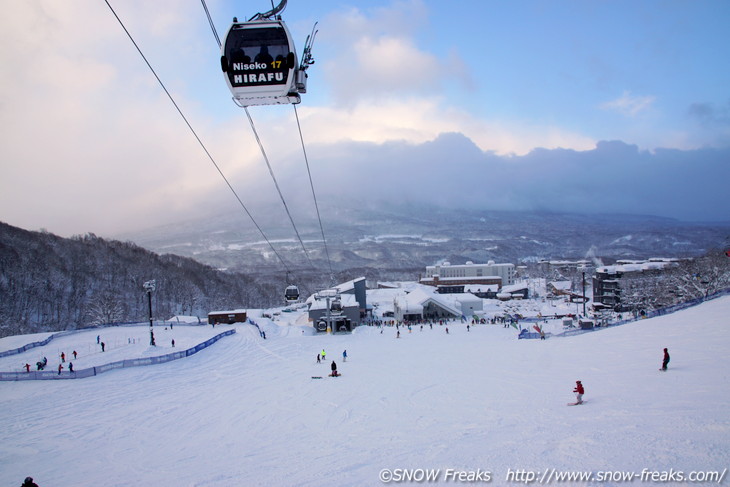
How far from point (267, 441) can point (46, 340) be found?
30075mm

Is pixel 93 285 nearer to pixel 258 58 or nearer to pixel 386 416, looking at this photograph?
pixel 386 416

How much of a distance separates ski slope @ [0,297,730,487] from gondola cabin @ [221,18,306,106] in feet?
24.0

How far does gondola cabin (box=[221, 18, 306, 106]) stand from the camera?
7.80m

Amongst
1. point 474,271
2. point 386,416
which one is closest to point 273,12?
point 386,416

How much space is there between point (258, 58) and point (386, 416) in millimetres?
9927

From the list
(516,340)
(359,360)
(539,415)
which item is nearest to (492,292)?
(516,340)

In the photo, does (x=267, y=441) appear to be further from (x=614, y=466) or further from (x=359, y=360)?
(x=359, y=360)

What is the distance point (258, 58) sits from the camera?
7816 mm

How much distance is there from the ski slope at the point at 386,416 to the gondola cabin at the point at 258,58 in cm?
732

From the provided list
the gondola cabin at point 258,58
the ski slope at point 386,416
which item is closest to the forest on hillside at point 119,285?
the ski slope at point 386,416

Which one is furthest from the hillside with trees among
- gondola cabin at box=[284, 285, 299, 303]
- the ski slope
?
the ski slope

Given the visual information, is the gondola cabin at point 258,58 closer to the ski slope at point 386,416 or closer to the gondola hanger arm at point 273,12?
the gondola hanger arm at point 273,12

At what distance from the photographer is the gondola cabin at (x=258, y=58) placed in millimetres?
7801

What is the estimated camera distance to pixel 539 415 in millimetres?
10812
